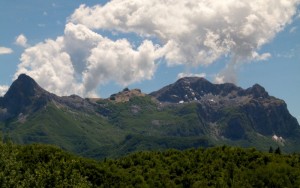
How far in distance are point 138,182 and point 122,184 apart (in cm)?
796

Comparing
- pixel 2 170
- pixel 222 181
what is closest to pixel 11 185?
pixel 2 170

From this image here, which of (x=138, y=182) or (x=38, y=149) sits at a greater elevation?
(x=38, y=149)

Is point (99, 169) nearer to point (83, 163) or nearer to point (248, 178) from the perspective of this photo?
point (83, 163)

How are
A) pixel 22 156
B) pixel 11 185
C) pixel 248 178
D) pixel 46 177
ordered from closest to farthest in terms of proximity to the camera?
1. pixel 11 185
2. pixel 46 177
3. pixel 22 156
4. pixel 248 178

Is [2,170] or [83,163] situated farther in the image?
[83,163]

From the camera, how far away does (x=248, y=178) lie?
19225 cm

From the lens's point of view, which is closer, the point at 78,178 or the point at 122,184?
the point at 78,178

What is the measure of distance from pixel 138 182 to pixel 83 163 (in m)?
24.2

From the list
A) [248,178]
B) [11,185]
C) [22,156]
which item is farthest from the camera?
[248,178]

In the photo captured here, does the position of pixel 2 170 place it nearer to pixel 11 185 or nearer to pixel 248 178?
pixel 11 185

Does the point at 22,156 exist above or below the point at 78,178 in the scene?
above

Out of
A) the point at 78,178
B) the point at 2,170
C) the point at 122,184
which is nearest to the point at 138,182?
the point at 122,184

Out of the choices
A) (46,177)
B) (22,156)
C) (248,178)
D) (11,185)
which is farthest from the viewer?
(248,178)

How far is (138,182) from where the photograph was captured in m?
193
